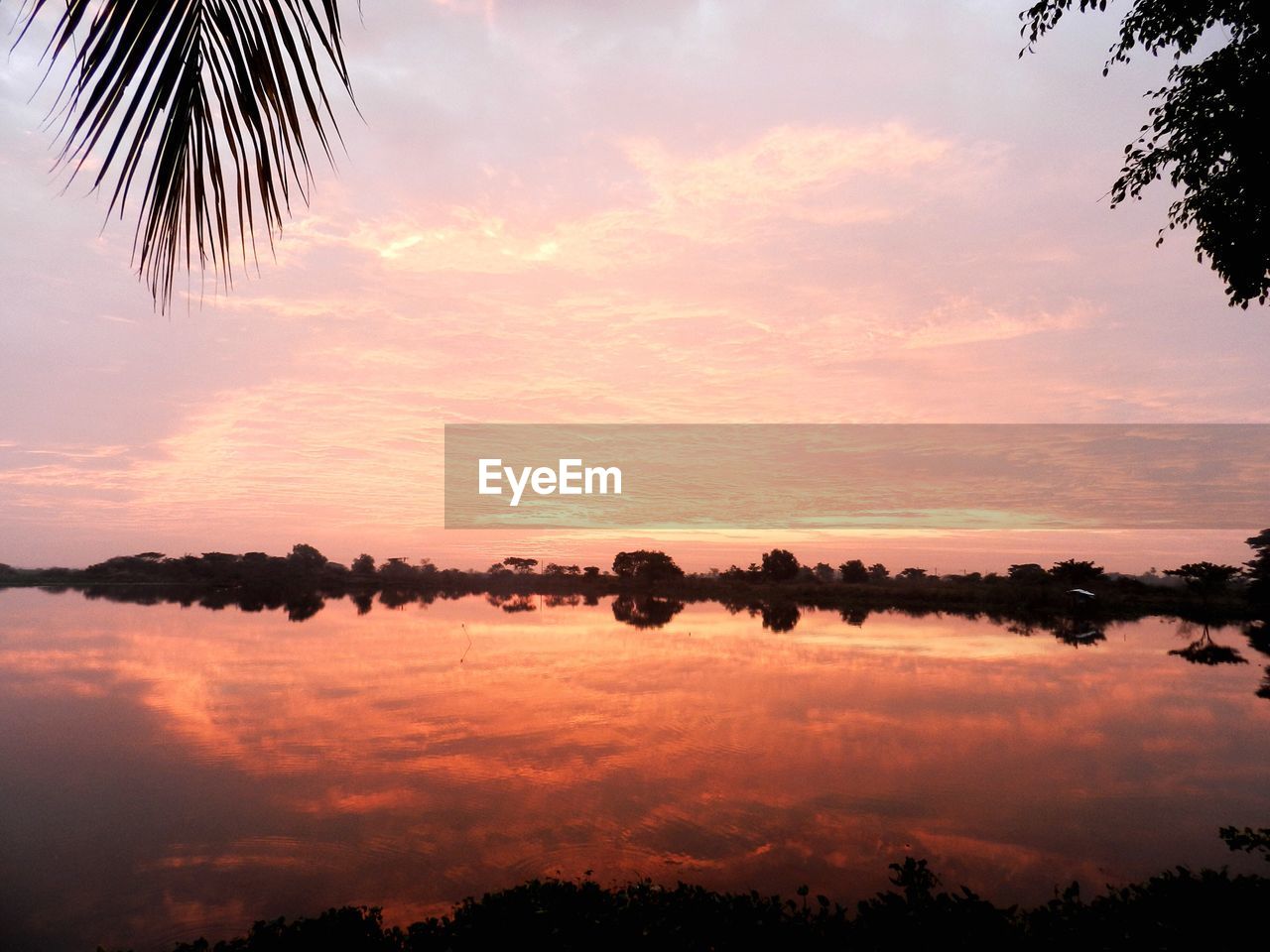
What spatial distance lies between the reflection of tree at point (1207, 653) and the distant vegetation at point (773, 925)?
22.4 m

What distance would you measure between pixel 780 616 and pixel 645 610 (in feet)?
31.2

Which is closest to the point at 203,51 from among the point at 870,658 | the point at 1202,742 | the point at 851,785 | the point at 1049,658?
the point at 851,785

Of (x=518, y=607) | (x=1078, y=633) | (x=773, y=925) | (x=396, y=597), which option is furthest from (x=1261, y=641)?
(x=396, y=597)

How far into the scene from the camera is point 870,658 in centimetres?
2186

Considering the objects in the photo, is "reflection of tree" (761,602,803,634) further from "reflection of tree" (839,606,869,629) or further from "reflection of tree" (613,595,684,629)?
"reflection of tree" (613,595,684,629)

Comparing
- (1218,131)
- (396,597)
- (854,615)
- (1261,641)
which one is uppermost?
(1218,131)

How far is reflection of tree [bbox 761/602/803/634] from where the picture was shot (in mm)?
31738

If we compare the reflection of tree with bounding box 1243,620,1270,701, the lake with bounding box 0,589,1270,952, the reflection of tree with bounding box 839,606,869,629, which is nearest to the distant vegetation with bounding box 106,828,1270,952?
the lake with bounding box 0,589,1270,952

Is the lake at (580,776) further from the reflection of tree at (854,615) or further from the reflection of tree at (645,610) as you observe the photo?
the reflection of tree at (645,610)

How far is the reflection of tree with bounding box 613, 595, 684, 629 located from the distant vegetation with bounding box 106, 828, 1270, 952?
27330 mm

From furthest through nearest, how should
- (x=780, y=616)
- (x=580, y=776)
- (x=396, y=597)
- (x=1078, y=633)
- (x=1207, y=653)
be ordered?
1. (x=396, y=597)
2. (x=780, y=616)
3. (x=1078, y=633)
4. (x=1207, y=653)
5. (x=580, y=776)

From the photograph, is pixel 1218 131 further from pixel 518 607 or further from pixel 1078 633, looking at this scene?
pixel 518 607

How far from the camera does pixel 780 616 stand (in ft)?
123

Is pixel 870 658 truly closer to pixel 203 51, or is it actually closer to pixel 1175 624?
pixel 1175 624
